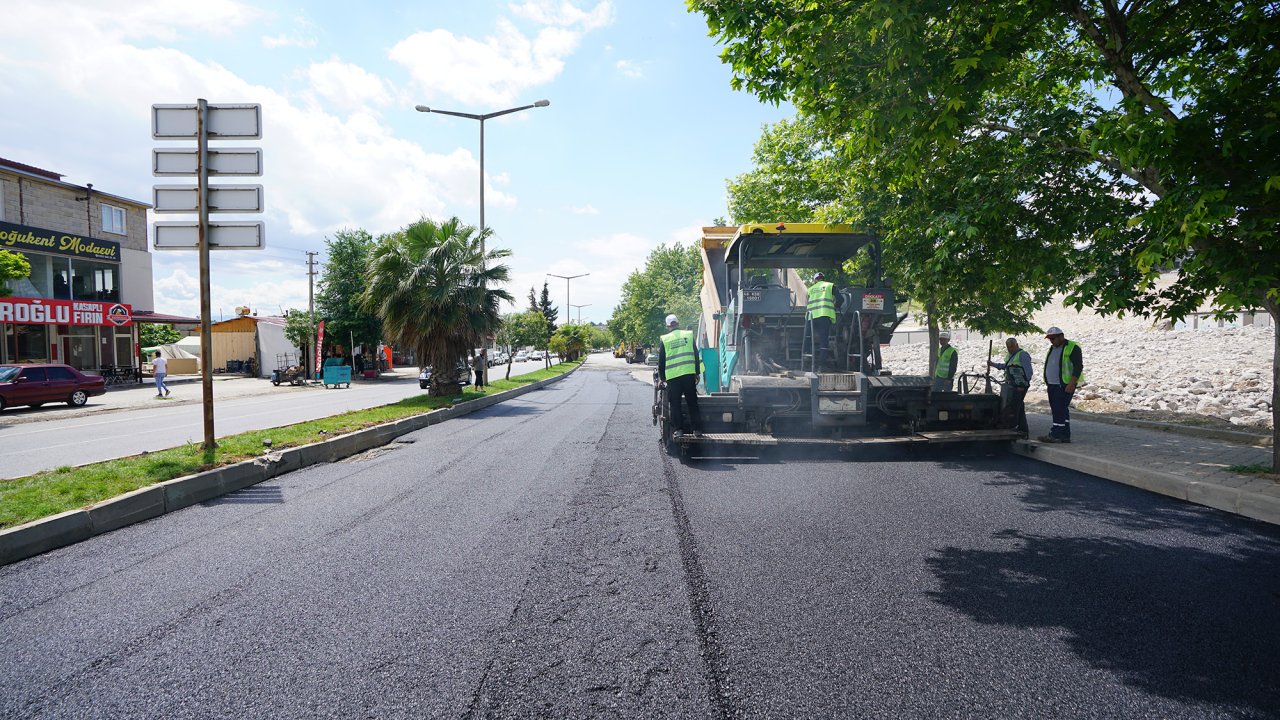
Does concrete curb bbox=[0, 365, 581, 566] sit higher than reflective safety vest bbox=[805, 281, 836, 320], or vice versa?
reflective safety vest bbox=[805, 281, 836, 320]

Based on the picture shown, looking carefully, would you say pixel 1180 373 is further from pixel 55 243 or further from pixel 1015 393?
pixel 55 243

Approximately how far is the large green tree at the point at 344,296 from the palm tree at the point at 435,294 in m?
18.1

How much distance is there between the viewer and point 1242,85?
5.26 meters

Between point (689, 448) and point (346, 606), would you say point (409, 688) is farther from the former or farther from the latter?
point (689, 448)

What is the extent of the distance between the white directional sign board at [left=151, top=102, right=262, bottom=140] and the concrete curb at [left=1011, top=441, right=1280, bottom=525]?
10580 mm

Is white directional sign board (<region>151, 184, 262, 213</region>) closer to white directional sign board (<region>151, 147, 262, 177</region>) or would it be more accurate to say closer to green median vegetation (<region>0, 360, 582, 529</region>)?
white directional sign board (<region>151, 147, 262, 177</region>)

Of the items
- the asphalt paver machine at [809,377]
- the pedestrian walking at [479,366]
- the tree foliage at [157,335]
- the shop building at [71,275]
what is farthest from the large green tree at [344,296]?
the asphalt paver machine at [809,377]

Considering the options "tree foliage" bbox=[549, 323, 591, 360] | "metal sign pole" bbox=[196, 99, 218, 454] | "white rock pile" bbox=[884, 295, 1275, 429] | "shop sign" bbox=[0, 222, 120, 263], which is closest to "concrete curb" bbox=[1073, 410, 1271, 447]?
"white rock pile" bbox=[884, 295, 1275, 429]

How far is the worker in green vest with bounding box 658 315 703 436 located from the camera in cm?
790

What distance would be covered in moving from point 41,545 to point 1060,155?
443 inches

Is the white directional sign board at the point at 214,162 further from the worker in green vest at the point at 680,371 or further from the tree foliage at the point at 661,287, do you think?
the tree foliage at the point at 661,287

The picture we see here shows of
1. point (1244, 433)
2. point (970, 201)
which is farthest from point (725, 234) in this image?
point (1244, 433)

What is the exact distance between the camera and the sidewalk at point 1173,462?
5.56 metres

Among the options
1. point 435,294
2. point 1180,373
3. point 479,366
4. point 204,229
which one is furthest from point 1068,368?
point 479,366
